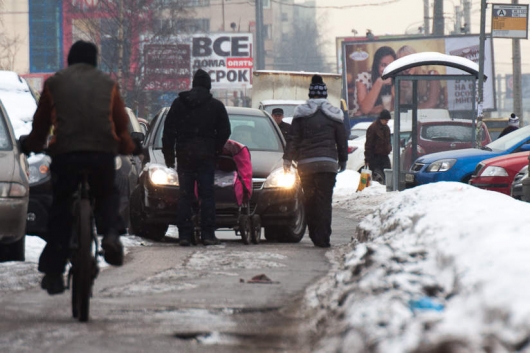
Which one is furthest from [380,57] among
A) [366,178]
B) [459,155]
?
[459,155]

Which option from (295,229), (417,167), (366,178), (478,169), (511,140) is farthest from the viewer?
(366,178)

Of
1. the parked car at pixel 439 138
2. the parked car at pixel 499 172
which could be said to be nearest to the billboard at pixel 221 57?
the parked car at pixel 439 138

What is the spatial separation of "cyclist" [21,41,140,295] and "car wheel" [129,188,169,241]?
577 centimetres

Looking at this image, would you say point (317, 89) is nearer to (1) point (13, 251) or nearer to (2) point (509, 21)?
(1) point (13, 251)

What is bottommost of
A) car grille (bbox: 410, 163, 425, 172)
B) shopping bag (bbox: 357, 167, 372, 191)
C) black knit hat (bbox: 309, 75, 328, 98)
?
shopping bag (bbox: 357, 167, 372, 191)

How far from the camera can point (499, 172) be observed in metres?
17.4

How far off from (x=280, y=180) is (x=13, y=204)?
12.9ft

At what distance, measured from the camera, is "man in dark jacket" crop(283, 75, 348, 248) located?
12.0 metres

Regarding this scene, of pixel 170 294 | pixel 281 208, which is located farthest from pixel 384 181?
pixel 170 294

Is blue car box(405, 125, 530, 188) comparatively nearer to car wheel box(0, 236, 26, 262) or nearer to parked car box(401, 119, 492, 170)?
parked car box(401, 119, 492, 170)

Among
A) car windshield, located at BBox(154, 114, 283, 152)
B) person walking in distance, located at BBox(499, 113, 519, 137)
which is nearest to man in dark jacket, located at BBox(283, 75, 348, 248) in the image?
car windshield, located at BBox(154, 114, 283, 152)

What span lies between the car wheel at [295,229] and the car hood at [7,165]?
3.78m

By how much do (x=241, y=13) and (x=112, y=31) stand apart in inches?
2300

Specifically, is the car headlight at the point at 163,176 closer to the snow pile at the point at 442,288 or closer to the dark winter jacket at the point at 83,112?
the snow pile at the point at 442,288
